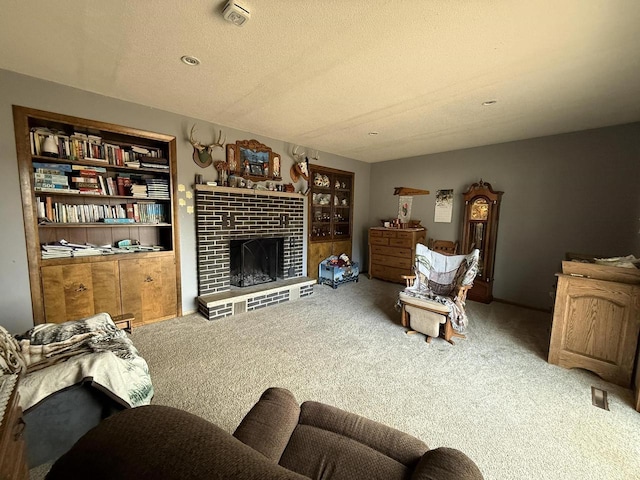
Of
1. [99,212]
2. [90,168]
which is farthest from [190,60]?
[99,212]

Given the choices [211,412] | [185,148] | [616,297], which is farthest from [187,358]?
[616,297]

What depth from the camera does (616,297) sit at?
2088mm

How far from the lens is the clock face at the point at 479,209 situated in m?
4.07

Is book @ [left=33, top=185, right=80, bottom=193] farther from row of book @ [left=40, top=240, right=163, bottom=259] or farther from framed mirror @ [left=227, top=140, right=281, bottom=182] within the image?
framed mirror @ [left=227, top=140, right=281, bottom=182]

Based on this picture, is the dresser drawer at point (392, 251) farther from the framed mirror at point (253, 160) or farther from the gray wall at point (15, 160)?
the gray wall at point (15, 160)

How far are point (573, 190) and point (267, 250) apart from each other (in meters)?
4.26

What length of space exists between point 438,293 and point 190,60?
3.35 m

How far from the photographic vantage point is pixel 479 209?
4.14 meters

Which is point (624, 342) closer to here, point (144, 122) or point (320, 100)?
point (320, 100)

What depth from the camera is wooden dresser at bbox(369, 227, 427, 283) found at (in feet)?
15.6

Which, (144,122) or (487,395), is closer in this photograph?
(487,395)

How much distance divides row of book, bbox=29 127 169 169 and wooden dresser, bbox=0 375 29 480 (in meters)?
2.40

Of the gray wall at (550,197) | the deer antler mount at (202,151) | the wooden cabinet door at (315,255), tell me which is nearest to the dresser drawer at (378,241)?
the wooden cabinet door at (315,255)

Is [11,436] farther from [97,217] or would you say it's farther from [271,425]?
[97,217]
